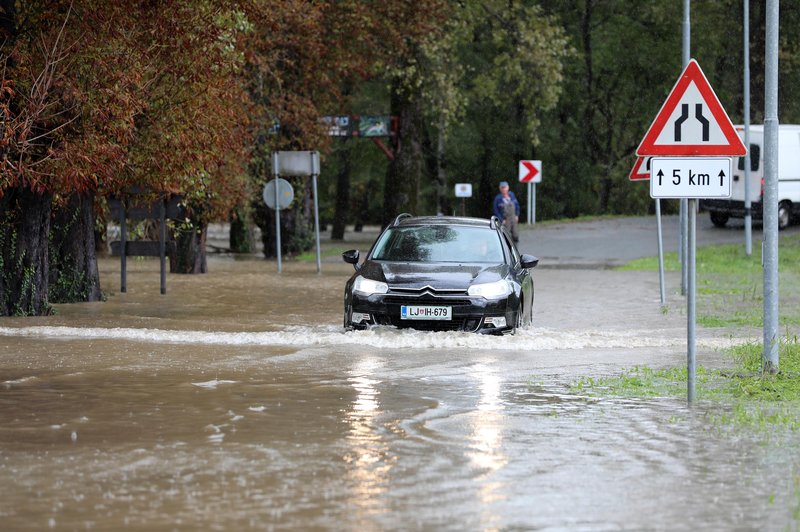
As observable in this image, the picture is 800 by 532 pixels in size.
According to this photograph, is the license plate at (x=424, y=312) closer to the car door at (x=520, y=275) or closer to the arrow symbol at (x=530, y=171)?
the car door at (x=520, y=275)

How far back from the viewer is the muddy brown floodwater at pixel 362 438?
7559mm

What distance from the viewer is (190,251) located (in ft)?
112

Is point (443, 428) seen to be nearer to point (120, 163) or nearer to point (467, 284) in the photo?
point (467, 284)

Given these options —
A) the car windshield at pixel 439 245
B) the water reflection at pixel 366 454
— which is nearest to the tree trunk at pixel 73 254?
the car windshield at pixel 439 245

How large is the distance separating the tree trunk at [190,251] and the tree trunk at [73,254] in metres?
9.64

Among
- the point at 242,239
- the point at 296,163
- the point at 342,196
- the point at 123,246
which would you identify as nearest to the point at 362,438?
the point at 123,246

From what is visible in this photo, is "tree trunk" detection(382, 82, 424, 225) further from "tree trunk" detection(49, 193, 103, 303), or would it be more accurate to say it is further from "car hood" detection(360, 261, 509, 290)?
"car hood" detection(360, 261, 509, 290)

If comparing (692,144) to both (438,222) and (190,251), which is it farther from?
(190,251)

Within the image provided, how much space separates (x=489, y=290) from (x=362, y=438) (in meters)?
7.02

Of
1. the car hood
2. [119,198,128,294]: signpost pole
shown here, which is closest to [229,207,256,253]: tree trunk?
[119,198,128,294]: signpost pole

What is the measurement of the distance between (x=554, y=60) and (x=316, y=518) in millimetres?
40513

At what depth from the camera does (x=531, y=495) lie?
313 inches

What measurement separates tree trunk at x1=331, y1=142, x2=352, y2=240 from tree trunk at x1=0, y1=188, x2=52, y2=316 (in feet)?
121

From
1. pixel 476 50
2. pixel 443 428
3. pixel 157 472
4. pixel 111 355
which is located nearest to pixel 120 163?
pixel 111 355
